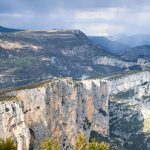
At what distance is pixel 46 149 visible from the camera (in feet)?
605

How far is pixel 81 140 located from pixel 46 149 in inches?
476

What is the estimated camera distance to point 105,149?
189m

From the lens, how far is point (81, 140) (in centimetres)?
18462

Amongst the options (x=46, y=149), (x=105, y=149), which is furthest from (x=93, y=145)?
(x=46, y=149)

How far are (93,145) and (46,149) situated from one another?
56.1 ft

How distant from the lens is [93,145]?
191 metres

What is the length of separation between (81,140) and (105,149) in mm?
9975

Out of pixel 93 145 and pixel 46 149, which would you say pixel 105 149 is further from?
pixel 46 149
